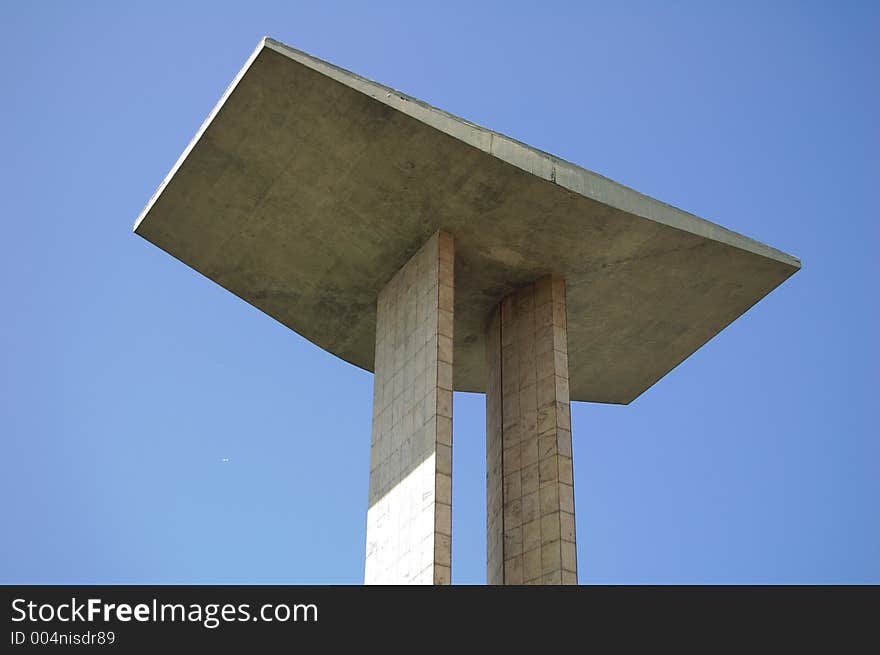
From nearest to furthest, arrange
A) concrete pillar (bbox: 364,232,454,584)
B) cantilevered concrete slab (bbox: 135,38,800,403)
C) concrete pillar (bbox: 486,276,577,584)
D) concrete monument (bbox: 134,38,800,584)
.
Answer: concrete pillar (bbox: 364,232,454,584)
concrete monument (bbox: 134,38,800,584)
cantilevered concrete slab (bbox: 135,38,800,403)
concrete pillar (bbox: 486,276,577,584)

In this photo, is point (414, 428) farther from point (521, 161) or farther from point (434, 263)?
point (521, 161)

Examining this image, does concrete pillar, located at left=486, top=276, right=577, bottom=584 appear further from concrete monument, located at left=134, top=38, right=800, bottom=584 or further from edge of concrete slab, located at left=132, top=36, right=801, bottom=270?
edge of concrete slab, located at left=132, top=36, right=801, bottom=270

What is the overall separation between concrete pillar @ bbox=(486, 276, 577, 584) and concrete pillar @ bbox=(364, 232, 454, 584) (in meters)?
2.01

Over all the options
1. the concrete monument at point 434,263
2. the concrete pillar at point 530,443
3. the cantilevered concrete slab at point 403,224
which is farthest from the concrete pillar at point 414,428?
the concrete pillar at point 530,443

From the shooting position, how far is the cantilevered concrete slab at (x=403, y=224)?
18547 mm

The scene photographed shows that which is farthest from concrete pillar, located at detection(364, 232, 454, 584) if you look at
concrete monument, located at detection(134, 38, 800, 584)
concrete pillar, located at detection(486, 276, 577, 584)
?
concrete pillar, located at detection(486, 276, 577, 584)

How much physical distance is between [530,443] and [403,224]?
4226mm

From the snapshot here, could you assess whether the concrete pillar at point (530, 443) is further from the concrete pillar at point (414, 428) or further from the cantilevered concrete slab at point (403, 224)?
the concrete pillar at point (414, 428)

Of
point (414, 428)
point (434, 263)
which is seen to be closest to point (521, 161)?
point (434, 263)

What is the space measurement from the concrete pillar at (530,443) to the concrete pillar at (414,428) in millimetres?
2012

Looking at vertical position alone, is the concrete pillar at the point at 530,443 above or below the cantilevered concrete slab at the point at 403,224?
below

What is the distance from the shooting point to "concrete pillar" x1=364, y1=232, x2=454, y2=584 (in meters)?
17.7

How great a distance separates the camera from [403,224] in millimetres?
20391
